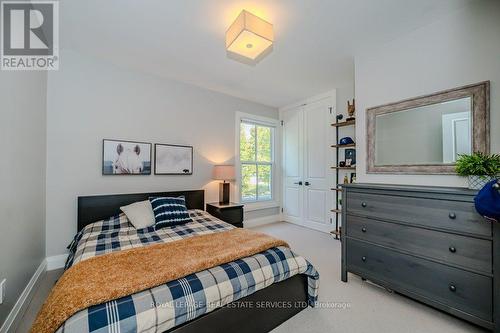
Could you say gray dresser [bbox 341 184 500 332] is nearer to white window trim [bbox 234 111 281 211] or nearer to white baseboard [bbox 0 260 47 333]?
→ white window trim [bbox 234 111 281 211]

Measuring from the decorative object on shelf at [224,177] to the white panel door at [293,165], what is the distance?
1.60 meters

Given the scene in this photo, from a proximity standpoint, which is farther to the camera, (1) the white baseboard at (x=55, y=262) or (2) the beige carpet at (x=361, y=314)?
(1) the white baseboard at (x=55, y=262)

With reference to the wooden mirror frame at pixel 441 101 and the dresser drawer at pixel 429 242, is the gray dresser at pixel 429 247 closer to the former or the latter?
the dresser drawer at pixel 429 242

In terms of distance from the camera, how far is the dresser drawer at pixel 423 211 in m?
1.54

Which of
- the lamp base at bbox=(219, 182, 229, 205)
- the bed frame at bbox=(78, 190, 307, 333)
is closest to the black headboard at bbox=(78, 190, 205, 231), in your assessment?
the lamp base at bbox=(219, 182, 229, 205)

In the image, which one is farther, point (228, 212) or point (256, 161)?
point (256, 161)

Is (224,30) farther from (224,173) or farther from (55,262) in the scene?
(55,262)

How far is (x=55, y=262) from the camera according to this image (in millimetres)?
2549

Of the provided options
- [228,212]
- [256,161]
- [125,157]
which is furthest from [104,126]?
[256,161]

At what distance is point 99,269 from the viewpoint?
138 cm

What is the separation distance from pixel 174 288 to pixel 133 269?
0.35 m

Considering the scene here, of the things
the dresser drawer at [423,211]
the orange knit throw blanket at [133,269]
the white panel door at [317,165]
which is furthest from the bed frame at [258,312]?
the white panel door at [317,165]

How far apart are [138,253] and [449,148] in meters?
2.89

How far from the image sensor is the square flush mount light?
1.84m
